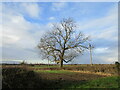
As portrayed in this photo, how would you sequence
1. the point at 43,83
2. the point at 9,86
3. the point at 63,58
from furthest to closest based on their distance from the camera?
the point at 63,58 → the point at 43,83 → the point at 9,86

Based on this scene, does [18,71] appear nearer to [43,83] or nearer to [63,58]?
[43,83]

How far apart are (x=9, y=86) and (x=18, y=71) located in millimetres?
1538

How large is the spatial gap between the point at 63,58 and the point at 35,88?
24.8 metres

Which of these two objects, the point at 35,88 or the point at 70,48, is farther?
the point at 70,48

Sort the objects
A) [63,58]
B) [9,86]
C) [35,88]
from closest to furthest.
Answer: [9,86], [35,88], [63,58]

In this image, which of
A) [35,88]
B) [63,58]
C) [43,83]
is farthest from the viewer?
[63,58]

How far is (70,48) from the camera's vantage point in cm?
3606

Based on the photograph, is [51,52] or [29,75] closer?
[29,75]

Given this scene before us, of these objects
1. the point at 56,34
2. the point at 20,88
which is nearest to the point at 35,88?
the point at 20,88

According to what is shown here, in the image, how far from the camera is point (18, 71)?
10625 millimetres

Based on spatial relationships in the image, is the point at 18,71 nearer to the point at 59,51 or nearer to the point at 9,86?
the point at 9,86

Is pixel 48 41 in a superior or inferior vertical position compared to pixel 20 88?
superior

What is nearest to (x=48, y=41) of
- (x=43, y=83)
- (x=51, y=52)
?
(x=51, y=52)

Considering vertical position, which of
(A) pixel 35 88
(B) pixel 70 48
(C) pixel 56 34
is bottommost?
(A) pixel 35 88
